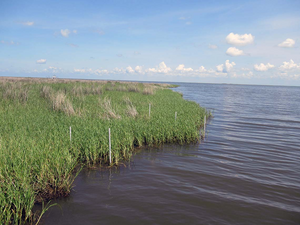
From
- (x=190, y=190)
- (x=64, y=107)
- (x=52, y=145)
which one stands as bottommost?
(x=190, y=190)

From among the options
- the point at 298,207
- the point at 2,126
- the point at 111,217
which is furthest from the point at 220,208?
the point at 2,126

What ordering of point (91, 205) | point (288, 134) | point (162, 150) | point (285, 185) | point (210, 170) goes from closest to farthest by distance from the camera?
point (91, 205) → point (285, 185) → point (210, 170) → point (162, 150) → point (288, 134)

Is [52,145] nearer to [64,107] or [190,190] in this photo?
[190,190]

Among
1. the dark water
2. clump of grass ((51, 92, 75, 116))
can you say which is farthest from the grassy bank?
the dark water

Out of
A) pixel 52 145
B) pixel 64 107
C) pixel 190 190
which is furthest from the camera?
pixel 64 107

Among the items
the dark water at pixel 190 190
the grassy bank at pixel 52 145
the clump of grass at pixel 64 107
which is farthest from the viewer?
the clump of grass at pixel 64 107

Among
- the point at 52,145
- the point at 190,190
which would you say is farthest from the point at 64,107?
Answer: the point at 190,190

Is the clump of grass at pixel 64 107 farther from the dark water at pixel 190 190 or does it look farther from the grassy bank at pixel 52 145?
the dark water at pixel 190 190

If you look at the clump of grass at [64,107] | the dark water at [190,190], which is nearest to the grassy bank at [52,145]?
the clump of grass at [64,107]

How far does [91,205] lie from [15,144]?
3181 millimetres

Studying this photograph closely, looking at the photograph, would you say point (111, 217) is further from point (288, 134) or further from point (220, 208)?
point (288, 134)

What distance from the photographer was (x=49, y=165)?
18.6 feet

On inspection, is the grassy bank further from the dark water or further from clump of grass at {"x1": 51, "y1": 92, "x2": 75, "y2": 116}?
the dark water

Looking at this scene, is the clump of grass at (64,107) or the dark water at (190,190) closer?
the dark water at (190,190)
